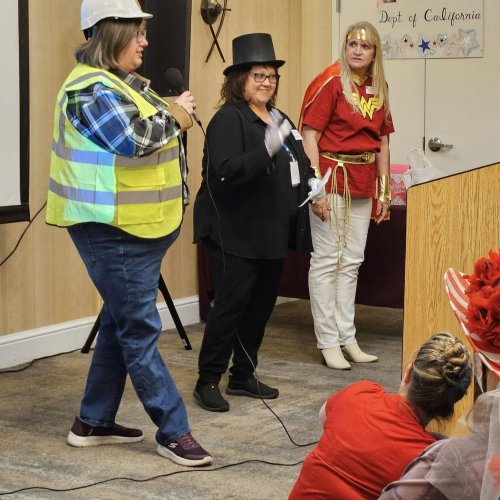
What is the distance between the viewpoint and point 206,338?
13.9ft

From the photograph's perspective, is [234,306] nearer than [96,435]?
No

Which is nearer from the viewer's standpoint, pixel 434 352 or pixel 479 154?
pixel 434 352

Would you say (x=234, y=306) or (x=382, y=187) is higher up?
(x=382, y=187)

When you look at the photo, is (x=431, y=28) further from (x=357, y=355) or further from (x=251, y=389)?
(x=251, y=389)

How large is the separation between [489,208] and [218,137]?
51.1 inches

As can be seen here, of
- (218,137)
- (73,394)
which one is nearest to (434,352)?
(218,137)

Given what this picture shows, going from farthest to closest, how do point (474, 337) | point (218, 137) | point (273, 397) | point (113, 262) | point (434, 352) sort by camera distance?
point (273, 397) < point (218, 137) < point (113, 262) < point (434, 352) < point (474, 337)

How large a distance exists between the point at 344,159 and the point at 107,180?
1.80 metres

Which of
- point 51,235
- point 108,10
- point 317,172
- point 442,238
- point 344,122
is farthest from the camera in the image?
point 51,235

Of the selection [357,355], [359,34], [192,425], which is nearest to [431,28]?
[359,34]

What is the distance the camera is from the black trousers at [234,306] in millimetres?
4141

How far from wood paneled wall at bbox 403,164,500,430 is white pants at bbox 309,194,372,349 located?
1.58m

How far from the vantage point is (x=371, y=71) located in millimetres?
4961

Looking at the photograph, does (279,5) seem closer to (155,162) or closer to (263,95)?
(263,95)
